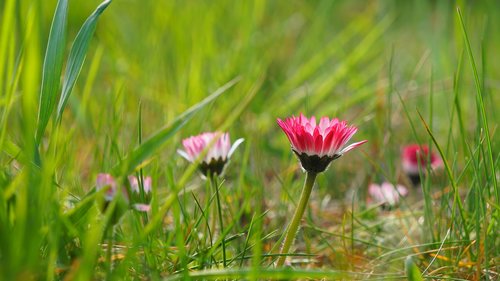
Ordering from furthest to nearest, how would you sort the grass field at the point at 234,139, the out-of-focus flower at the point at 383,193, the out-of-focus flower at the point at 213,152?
the out-of-focus flower at the point at 383,193
the out-of-focus flower at the point at 213,152
the grass field at the point at 234,139

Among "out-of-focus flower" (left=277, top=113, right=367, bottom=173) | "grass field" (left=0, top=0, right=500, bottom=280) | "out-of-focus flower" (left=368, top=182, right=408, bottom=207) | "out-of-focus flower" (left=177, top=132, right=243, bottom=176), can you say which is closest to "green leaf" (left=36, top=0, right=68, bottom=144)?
"grass field" (left=0, top=0, right=500, bottom=280)

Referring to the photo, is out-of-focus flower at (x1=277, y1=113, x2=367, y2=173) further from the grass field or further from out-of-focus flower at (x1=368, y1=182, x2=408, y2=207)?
out-of-focus flower at (x1=368, y1=182, x2=408, y2=207)

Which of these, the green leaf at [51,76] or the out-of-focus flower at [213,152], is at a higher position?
the green leaf at [51,76]

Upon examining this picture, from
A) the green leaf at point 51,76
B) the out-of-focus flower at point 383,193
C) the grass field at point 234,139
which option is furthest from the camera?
the out-of-focus flower at point 383,193

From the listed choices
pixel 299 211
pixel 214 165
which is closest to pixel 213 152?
pixel 214 165

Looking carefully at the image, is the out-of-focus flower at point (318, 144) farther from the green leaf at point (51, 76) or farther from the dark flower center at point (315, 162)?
the green leaf at point (51, 76)

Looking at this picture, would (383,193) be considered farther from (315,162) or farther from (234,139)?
(315,162)

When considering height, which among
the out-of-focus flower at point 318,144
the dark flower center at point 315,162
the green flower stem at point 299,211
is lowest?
the green flower stem at point 299,211

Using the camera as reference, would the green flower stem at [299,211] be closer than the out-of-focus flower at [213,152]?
Yes

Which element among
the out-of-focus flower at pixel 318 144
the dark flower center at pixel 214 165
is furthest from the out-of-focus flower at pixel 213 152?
the out-of-focus flower at pixel 318 144
